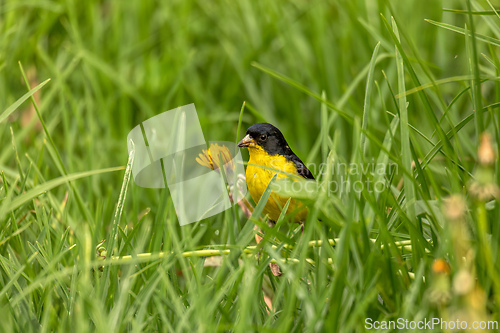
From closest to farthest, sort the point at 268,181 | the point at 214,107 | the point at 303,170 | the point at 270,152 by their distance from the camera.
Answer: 1. the point at 268,181
2. the point at 303,170
3. the point at 270,152
4. the point at 214,107

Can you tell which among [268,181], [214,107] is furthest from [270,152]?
[214,107]

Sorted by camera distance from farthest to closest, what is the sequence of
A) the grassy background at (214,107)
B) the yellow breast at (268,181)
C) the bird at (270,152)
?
the bird at (270,152), the yellow breast at (268,181), the grassy background at (214,107)

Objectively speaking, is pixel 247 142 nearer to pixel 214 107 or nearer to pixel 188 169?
pixel 188 169

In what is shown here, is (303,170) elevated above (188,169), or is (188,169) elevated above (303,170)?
(188,169)

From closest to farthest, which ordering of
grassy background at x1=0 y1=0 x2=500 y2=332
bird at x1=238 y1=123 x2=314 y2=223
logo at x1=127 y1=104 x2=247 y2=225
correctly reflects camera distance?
grassy background at x1=0 y1=0 x2=500 y2=332 → logo at x1=127 y1=104 x2=247 y2=225 → bird at x1=238 y1=123 x2=314 y2=223

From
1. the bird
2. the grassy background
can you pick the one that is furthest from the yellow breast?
the grassy background

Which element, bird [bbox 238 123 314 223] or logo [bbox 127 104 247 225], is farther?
bird [bbox 238 123 314 223]

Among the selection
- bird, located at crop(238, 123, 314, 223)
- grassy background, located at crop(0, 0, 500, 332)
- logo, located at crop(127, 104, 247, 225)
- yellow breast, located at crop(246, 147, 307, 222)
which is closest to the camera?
grassy background, located at crop(0, 0, 500, 332)

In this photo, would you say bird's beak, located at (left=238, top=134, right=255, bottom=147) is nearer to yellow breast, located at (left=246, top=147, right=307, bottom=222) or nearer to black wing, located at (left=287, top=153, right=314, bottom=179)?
yellow breast, located at (left=246, top=147, right=307, bottom=222)

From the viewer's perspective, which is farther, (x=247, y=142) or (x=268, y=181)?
(x=247, y=142)

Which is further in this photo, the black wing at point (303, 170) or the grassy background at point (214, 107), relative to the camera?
the black wing at point (303, 170)

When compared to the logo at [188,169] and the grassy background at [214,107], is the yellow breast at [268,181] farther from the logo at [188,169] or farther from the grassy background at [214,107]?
the grassy background at [214,107]

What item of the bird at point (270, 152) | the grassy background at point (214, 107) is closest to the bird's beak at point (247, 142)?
the bird at point (270, 152)

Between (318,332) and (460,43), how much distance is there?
10.5 ft
